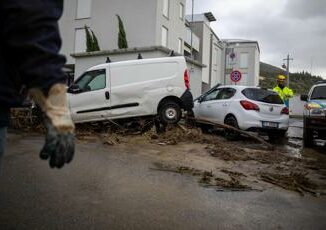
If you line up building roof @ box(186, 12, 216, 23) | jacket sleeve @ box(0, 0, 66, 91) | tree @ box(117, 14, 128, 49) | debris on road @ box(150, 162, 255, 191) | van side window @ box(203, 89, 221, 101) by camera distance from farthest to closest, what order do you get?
building roof @ box(186, 12, 216, 23)
tree @ box(117, 14, 128, 49)
van side window @ box(203, 89, 221, 101)
debris on road @ box(150, 162, 255, 191)
jacket sleeve @ box(0, 0, 66, 91)

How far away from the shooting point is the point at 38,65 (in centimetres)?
165

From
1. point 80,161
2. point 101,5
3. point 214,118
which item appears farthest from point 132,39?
point 80,161

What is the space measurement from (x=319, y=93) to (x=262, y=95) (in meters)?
1.73

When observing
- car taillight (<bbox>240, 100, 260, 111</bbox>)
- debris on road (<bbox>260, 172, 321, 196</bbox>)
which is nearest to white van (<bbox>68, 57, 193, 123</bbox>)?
car taillight (<bbox>240, 100, 260, 111</bbox>)

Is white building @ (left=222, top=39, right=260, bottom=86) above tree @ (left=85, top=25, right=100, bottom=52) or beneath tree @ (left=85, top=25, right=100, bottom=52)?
above

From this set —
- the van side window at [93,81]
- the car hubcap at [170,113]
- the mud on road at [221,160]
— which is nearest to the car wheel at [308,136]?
the mud on road at [221,160]

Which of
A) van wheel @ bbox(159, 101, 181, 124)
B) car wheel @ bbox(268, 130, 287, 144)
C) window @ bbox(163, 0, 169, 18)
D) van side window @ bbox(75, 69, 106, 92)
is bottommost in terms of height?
car wheel @ bbox(268, 130, 287, 144)

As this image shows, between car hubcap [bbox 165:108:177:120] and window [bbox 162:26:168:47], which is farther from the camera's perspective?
window [bbox 162:26:168:47]

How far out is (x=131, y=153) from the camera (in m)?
8.31

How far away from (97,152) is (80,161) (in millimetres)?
1110

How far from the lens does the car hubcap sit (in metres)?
10.9

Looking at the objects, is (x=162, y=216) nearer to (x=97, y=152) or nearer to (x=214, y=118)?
(x=97, y=152)

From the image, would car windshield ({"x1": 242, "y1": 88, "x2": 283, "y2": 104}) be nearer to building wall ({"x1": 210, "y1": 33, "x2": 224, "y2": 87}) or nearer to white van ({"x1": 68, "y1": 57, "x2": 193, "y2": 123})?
white van ({"x1": 68, "y1": 57, "x2": 193, "y2": 123})

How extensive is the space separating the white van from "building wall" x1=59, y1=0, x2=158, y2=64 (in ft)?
55.6
